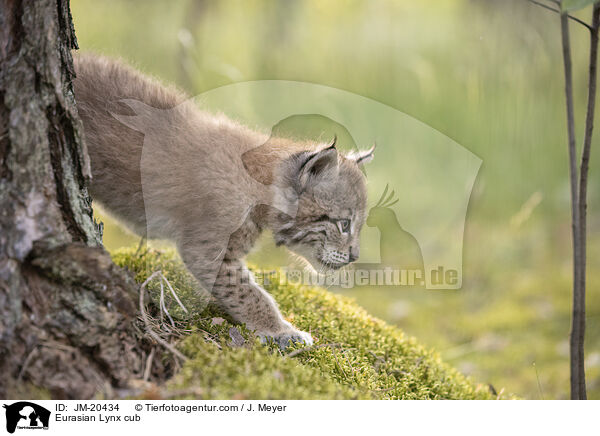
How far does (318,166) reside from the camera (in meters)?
2.37

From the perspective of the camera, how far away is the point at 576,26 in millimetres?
4227

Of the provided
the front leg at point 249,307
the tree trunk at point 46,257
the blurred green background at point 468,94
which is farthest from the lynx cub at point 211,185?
the blurred green background at point 468,94

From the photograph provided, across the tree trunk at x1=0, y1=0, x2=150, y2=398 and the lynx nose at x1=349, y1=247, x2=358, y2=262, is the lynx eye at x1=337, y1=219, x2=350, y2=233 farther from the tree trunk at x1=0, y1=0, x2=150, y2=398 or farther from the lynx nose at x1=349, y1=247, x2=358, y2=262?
the tree trunk at x1=0, y1=0, x2=150, y2=398

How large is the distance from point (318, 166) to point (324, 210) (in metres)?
0.21

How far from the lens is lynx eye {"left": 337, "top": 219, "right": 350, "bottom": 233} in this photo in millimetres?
2510

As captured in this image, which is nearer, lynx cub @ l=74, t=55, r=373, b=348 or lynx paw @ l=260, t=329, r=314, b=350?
lynx paw @ l=260, t=329, r=314, b=350

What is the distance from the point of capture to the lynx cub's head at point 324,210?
2393mm

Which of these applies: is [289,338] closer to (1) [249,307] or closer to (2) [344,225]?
(1) [249,307]

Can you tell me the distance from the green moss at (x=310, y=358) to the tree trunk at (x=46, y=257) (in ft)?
0.79

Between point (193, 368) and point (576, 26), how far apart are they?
4.08 metres

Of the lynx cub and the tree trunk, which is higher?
the lynx cub
